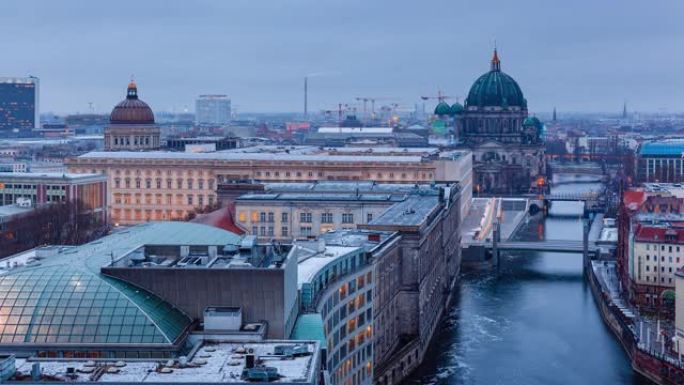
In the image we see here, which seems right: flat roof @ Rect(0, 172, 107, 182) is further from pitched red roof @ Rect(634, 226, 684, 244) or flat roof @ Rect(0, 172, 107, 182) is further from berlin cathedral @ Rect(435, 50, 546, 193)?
berlin cathedral @ Rect(435, 50, 546, 193)

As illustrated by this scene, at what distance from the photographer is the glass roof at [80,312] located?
35.3 meters

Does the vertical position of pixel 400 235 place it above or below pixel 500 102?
below

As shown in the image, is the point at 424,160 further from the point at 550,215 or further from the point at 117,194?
the point at 550,215

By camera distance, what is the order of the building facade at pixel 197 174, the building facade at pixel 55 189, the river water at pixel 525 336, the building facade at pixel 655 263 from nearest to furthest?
the river water at pixel 525 336
the building facade at pixel 655 263
the building facade at pixel 55 189
the building facade at pixel 197 174

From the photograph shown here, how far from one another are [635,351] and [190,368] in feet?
125

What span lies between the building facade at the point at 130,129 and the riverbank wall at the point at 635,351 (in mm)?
76633

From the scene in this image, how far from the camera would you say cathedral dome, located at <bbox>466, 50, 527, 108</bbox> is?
194500 millimetres

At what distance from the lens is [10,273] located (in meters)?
38.9

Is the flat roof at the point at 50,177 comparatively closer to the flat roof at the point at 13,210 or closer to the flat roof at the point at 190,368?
the flat roof at the point at 13,210

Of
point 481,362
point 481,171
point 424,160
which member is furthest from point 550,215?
point 481,362

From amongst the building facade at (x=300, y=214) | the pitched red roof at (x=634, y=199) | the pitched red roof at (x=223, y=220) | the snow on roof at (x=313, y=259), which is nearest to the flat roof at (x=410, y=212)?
the building facade at (x=300, y=214)

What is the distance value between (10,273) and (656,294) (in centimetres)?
4969

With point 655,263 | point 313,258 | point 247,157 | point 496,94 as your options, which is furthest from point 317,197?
point 496,94

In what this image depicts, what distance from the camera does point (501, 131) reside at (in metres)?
194
